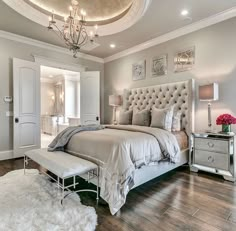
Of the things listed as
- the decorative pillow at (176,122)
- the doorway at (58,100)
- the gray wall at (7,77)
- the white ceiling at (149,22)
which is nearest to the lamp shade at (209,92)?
the decorative pillow at (176,122)

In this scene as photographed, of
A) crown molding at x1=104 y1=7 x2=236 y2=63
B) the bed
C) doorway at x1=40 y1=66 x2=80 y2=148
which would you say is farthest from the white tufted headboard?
doorway at x1=40 y1=66 x2=80 y2=148

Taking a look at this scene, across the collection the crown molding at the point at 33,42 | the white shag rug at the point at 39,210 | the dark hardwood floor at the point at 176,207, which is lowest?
the dark hardwood floor at the point at 176,207

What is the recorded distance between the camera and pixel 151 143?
2465 millimetres

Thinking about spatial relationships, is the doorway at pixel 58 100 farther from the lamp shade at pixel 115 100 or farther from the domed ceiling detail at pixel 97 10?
the domed ceiling detail at pixel 97 10

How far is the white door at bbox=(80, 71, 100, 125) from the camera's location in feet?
16.9

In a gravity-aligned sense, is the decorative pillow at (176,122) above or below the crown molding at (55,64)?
below

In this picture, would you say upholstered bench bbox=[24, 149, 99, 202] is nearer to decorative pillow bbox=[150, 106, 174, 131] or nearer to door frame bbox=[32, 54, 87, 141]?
decorative pillow bbox=[150, 106, 174, 131]

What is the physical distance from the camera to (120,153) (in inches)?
80.2

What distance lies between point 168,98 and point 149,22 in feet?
5.37

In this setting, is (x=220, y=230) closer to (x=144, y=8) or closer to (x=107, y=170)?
(x=107, y=170)

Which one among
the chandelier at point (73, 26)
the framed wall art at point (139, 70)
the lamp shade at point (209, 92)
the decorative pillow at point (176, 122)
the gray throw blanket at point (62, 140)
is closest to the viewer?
the chandelier at point (73, 26)

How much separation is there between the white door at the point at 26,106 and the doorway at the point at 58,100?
11.2 ft

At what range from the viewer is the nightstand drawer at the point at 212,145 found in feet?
9.12

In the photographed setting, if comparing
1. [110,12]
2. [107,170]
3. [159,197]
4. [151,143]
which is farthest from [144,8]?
[159,197]
